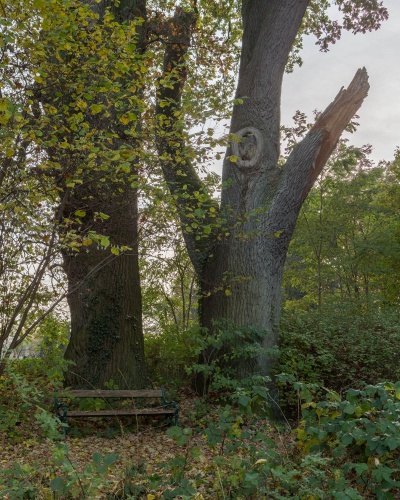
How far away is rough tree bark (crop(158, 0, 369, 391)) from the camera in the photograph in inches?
370

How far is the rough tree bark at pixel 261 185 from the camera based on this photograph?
9398mm

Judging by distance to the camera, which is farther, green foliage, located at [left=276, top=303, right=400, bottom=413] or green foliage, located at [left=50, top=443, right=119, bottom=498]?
green foliage, located at [left=276, top=303, right=400, bottom=413]

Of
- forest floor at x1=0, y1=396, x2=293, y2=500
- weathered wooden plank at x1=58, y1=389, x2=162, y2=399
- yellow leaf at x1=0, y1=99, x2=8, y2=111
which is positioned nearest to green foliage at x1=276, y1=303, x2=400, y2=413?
forest floor at x1=0, y1=396, x2=293, y2=500

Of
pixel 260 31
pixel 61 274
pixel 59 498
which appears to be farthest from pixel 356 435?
pixel 260 31

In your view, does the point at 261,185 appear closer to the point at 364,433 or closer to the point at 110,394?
the point at 110,394

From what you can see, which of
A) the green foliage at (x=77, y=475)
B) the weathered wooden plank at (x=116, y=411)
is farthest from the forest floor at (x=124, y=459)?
the weathered wooden plank at (x=116, y=411)

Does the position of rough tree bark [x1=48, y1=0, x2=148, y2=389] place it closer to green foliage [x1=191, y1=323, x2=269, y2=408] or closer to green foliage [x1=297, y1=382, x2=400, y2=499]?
green foliage [x1=191, y1=323, x2=269, y2=408]

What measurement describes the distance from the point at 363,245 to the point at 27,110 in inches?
613

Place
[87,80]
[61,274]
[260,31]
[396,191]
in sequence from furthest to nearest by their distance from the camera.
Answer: [396,191], [260,31], [61,274], [87,80]

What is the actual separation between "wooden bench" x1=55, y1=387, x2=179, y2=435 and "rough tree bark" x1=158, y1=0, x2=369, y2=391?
53.1 inches

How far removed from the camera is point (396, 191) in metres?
22.4

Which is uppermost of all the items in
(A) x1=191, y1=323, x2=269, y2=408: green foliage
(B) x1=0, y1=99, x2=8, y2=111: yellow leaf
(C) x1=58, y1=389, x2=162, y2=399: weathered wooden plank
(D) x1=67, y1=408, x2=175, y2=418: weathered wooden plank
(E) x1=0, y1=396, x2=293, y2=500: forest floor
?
(B) x1=0, y1=99, x2=8, y2=111: yellow leaf

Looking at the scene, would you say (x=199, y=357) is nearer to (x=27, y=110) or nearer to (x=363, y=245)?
(x=27, y=110)

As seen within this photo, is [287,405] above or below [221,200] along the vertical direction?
below
